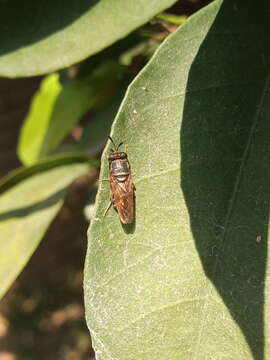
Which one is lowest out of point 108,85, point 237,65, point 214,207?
point 108,85

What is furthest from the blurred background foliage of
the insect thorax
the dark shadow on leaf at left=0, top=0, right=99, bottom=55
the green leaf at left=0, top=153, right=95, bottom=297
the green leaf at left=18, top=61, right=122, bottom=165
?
the insect thorax

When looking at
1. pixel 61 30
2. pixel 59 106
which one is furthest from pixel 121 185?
pixel 59 106

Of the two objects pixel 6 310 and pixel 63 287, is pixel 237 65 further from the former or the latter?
pixel 6 310

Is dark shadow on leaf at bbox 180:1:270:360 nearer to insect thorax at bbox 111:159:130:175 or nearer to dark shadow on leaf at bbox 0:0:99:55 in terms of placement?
insect thorax at bbox 111:159:130:175

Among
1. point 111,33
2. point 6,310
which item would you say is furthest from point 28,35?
point 6,310

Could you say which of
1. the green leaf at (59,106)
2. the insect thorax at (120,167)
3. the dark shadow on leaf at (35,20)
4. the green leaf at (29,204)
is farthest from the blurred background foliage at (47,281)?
the insect thorax at (120,167)
